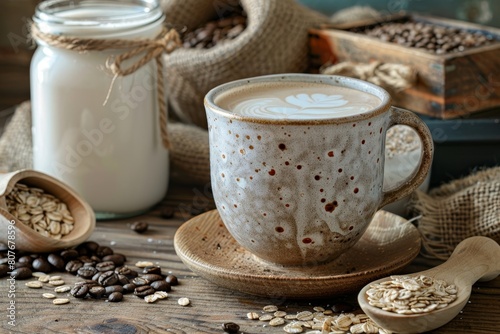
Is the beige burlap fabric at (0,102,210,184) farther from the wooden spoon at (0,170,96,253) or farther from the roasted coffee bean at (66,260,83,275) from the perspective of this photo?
the roasted coffee bean at (66,260,83,275)

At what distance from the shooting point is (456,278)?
89 centimetres

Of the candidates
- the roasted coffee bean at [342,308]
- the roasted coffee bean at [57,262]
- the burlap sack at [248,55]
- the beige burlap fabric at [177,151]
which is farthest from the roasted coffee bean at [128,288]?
the burlap sack at [248,55]

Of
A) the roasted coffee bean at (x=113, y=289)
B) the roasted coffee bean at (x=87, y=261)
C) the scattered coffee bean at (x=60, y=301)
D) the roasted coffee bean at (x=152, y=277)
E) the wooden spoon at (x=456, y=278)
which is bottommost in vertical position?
the roasted coffee bean at (x=87, y=261)

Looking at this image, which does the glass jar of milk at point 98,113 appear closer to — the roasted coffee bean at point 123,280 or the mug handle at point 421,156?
the roasted coffee bean at point 123,280

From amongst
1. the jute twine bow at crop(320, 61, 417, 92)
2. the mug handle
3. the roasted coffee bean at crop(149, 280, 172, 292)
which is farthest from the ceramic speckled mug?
the jute twine bow at crop(320, 61, 417, 92)

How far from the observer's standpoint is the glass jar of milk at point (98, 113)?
3.69ft

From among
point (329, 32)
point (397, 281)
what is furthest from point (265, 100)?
point (329, 32)

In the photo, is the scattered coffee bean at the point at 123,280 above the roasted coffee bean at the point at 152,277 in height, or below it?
below

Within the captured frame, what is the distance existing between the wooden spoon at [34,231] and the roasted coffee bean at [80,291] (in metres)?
0.10

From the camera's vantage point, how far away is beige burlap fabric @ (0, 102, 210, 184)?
4.17 ft

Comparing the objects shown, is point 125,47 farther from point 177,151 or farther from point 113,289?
point 113,289

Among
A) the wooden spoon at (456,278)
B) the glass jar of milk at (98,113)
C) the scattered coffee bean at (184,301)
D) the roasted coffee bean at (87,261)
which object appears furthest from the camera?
the glass jar of milk at (98,113)

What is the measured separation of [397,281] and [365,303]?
6 cm

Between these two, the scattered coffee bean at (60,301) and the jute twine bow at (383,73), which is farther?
the jute twine bow at (383,73)
